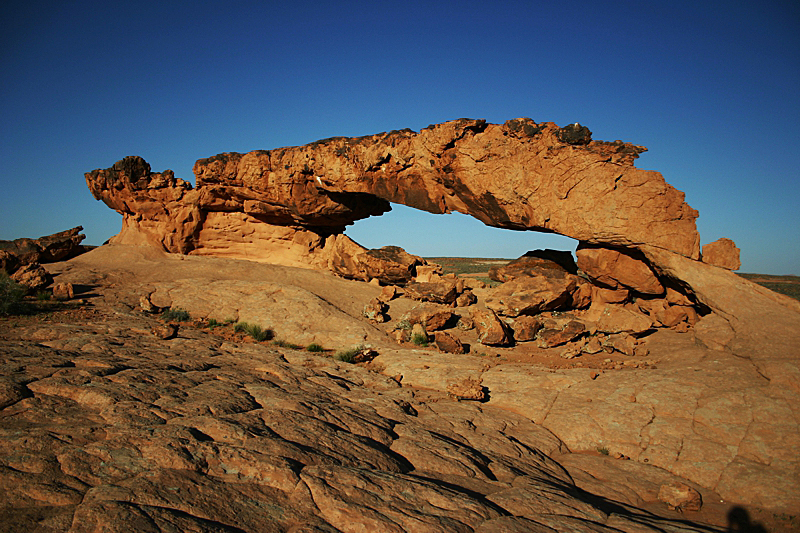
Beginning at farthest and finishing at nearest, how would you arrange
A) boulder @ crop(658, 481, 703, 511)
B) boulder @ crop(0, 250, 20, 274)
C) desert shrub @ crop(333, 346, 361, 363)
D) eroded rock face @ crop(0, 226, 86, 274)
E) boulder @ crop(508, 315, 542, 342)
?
eroded rock face @ crop(0, 226, 86, 274), boulder @ crop(0, 250, 20, 274), boulder @ crop(508, 315, 542, 342), desert shrub @ crop(333, 346, 361, 363), boulder @ crop(658, 481, 703, 511)

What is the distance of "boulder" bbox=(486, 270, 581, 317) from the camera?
42.9 ft

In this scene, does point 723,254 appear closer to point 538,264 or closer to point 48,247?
point 538,264

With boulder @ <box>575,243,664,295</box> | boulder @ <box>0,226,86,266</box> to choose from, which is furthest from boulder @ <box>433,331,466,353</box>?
boulder @ <box>0,226,86,266</box>

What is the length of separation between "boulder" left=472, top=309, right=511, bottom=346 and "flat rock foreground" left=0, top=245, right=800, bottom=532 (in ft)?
2.70

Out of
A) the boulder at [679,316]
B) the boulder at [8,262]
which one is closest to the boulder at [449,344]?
the boulder at [679,316]

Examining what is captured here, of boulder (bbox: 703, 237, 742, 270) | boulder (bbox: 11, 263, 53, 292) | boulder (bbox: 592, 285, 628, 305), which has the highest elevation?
boulder (bbox: 703, 237, 742, 270)

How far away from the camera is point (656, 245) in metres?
10.5

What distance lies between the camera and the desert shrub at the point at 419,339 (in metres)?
11.9

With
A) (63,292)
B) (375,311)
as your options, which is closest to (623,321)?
(375,311)

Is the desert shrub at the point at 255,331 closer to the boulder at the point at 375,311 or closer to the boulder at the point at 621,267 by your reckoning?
the boulder at the point at 375,311

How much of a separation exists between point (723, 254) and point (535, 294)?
4.71m

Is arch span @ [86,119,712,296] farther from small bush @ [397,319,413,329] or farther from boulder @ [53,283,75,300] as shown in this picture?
boulder @ [53,283,75,300]

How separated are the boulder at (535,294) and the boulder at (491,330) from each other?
1.29 m

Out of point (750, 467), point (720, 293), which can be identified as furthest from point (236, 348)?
point (720, 293)
